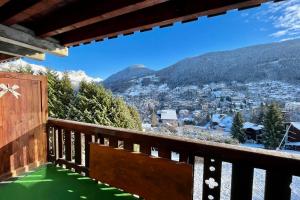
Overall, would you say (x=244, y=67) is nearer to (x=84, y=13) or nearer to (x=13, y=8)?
(x=84, y=13)

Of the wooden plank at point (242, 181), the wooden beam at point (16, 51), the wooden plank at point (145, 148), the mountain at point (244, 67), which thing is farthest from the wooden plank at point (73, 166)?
the mountain at point (244, 67)

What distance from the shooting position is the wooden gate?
2.90 meters

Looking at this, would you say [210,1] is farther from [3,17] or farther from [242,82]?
[242,82]

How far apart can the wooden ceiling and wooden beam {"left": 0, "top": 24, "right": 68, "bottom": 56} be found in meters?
0.06

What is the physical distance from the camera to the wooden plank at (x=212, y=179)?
183 centimetres

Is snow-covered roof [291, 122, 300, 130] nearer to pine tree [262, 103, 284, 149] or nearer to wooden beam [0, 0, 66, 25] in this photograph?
pine tree [262, 103, 284, 149]

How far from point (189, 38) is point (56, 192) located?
29332mm

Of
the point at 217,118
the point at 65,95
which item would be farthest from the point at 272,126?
the point at 65,95

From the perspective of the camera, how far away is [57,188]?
2715mm

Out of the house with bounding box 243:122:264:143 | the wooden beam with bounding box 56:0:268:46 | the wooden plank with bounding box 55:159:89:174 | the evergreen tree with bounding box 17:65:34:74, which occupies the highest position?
the evergreen tree with bounding box 17:65:34:74

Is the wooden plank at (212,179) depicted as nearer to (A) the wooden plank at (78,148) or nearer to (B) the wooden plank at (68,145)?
(A) the wooden plank at (78,148)

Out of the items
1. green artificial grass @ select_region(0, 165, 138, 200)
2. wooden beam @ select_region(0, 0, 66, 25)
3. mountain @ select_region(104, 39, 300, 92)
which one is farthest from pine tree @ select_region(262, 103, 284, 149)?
wooden beam @ select_region(0, 0, 66, 25)

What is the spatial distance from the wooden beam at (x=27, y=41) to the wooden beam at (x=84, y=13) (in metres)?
0.15

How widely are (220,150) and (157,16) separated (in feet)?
4.12
